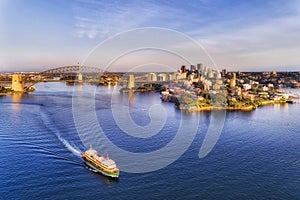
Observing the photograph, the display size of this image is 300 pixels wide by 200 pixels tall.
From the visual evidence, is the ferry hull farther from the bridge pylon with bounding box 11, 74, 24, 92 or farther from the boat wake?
the bridge pylon with bounding box 11, 74, 24, 92

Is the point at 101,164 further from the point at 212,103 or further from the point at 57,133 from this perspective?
the point at 212,103

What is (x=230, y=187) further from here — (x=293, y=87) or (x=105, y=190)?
(x=293, y=87)

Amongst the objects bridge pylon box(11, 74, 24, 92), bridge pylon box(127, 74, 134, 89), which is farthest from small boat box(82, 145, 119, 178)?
bridge pylon box(11, 74, 24, 92)

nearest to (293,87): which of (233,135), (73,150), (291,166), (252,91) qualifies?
(252,91)

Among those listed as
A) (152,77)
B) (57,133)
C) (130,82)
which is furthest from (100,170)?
(152,77)

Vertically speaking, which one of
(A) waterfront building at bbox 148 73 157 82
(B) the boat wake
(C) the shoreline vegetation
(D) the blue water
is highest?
(A) waterfront building at bbox 148 73 157 82

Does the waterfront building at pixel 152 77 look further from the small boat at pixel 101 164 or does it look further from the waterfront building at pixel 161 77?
the small boat at pixel 101 164

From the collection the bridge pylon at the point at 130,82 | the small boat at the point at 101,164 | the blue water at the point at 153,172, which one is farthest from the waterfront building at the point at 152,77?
the small boat at the point at 101,164
